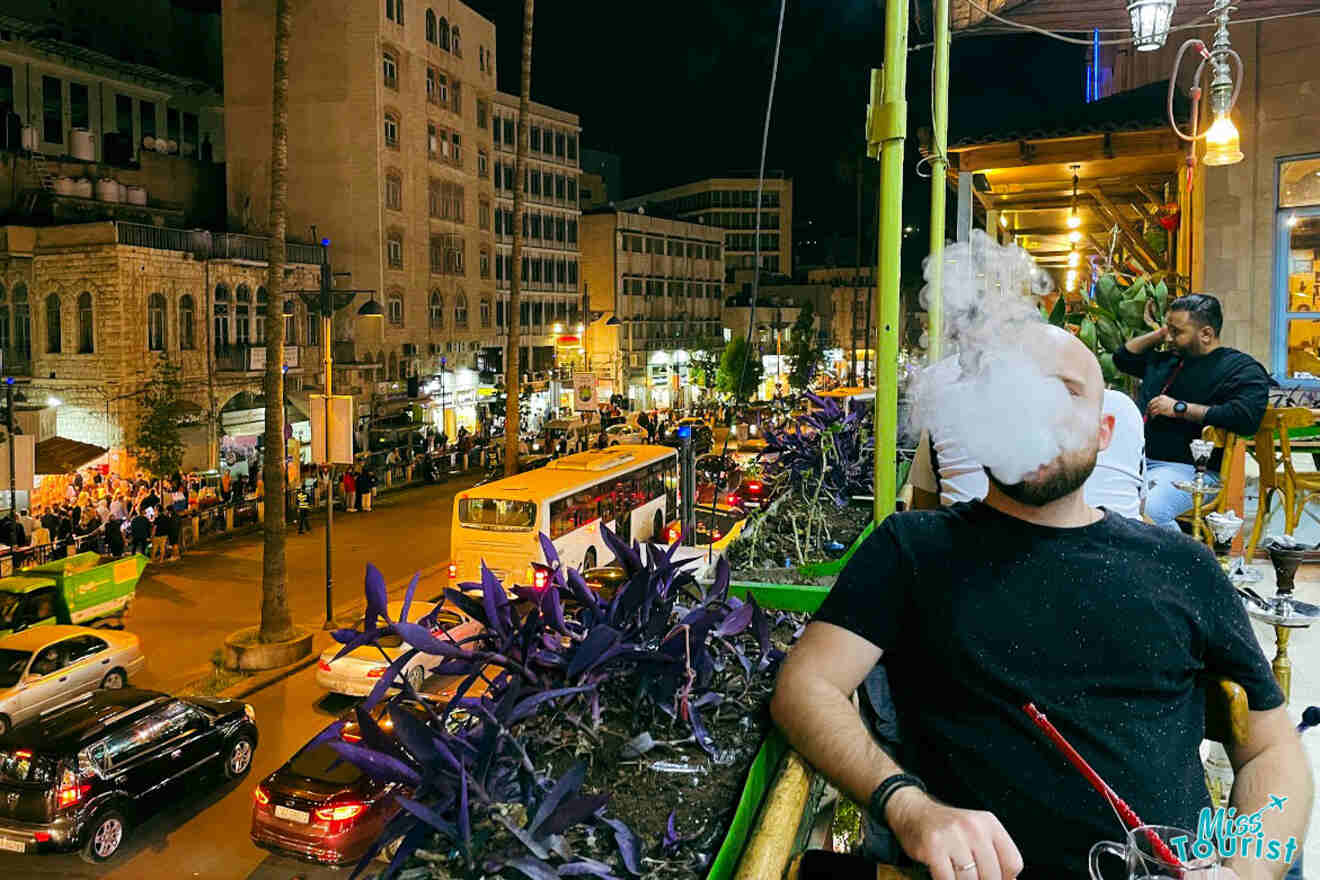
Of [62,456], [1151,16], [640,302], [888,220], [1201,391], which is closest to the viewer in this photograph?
[888,220]

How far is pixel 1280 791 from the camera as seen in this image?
2.25m

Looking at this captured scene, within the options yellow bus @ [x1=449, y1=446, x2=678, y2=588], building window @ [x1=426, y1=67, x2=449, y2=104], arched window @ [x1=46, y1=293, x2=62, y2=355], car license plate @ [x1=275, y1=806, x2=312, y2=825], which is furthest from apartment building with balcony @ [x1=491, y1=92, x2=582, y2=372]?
car license plate @ [x1=275, y1=806, x2=312, y2=825]

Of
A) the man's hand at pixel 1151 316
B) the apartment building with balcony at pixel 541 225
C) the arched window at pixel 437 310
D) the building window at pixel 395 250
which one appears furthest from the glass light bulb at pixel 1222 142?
the apartment building with balcony at pixel 541 225

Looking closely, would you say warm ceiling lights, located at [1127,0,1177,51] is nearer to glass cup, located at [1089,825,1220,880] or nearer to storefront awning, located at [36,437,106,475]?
glass cup, located at [1089,825,1220,880]

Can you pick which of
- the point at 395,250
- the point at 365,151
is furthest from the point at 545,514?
the point at 365,151

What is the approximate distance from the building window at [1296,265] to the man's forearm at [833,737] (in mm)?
9789

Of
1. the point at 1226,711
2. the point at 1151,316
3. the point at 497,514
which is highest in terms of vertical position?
the point at 1151,316

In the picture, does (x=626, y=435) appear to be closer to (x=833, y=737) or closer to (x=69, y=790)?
(x=69, y=790)

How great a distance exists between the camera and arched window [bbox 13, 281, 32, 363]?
101 feet

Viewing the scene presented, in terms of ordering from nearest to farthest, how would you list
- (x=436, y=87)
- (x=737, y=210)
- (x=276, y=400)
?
1. (x=276, y=400)
2. (x=436, y=87)
3. (x=737, y=210)

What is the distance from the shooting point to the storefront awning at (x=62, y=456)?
21375 millimetres

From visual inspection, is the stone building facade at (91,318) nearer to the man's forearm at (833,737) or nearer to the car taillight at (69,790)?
the car taillight at (69,790)

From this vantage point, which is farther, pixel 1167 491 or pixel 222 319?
pixel 222 319

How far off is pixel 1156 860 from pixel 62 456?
2441 cm
